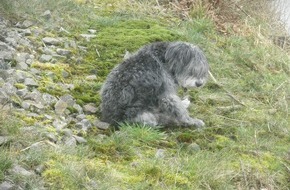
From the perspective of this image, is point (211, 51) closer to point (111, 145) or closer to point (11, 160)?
point (111, 145)

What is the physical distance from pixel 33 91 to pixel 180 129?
1.47m

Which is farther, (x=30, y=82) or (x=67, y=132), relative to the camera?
(x=30, y=82)

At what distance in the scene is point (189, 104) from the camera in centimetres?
654

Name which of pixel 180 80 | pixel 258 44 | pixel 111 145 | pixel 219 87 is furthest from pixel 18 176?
pixel 258 44

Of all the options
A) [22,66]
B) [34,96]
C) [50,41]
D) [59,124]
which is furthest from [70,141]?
[50,41]

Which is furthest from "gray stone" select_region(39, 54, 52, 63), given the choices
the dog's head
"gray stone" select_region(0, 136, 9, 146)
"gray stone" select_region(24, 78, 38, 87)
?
"gray stone" select_region(0, 136, 9, 146)

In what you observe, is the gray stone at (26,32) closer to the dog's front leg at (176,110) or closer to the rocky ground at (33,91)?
the rocky ground at (33,91)

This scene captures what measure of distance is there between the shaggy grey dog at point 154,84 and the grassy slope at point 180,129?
19 centimetres

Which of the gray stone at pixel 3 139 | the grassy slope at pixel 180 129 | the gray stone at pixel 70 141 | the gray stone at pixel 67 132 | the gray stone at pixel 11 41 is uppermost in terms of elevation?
the gray stone at pixel 3 139

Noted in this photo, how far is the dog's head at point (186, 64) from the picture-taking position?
20.2 feet

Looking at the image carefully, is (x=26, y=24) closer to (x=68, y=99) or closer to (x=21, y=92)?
(x=68, y=99)

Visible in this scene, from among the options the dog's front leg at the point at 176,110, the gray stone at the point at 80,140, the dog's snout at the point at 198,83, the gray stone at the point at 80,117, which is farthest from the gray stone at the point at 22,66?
the dog's snout at the point at 198,83

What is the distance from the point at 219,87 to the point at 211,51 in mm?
1065

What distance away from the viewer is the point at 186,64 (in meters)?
6.15
